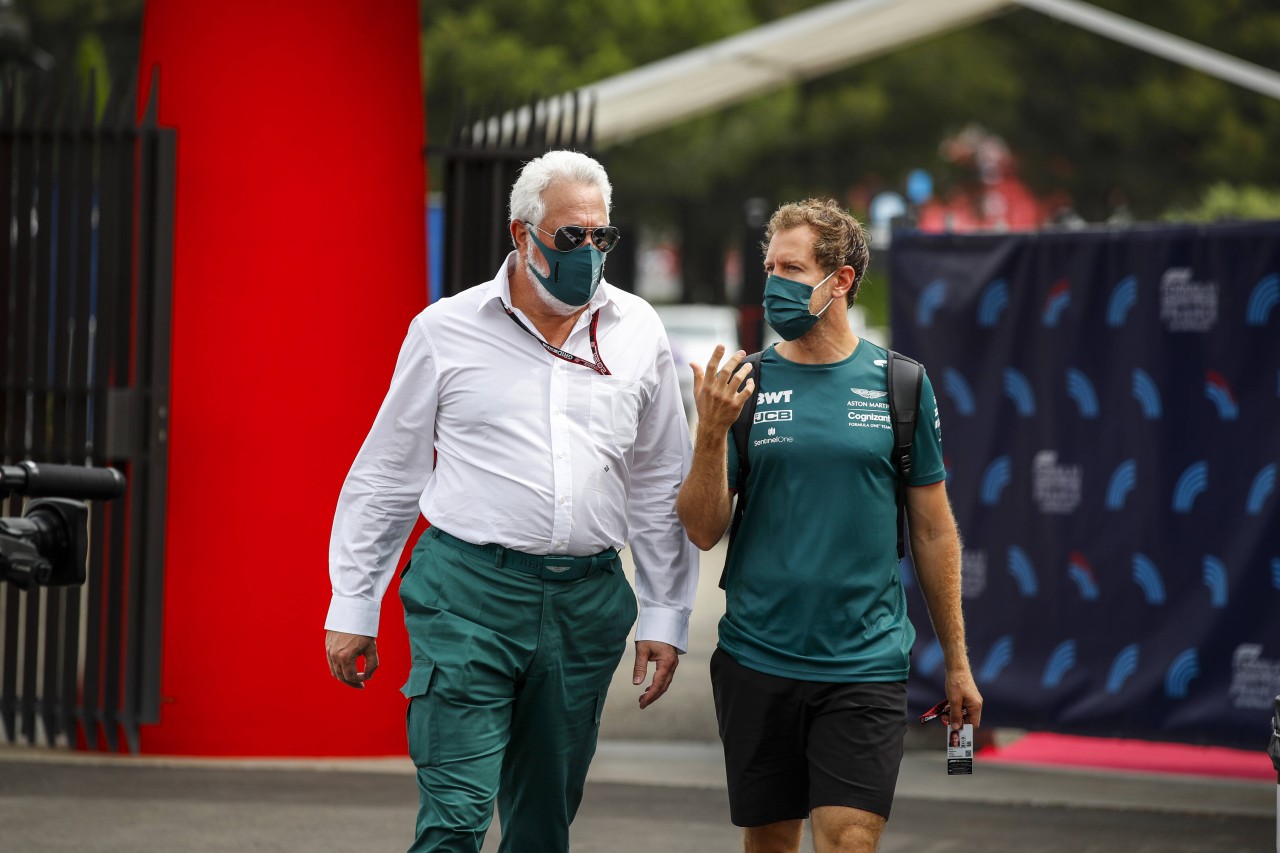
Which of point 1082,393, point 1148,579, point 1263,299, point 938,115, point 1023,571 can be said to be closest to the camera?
point 1263,299

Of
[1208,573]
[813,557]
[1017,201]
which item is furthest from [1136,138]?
[813,557]

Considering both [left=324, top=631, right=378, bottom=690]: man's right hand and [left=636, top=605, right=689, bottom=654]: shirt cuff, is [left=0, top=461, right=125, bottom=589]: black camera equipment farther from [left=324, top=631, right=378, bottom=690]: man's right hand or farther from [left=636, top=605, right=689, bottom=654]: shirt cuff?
[left=636, top=605, right=689, bottom=654]: shirt cuff

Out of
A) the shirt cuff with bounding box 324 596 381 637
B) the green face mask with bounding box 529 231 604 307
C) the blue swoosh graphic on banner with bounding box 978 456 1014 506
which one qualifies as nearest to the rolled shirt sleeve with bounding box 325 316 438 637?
the shirt cuff with bounding box 324 596 381 637

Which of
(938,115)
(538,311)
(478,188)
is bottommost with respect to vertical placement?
(538,311)

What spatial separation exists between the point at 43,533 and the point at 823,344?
1.80 meters

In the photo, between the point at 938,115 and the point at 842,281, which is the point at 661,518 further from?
the point at 938,115

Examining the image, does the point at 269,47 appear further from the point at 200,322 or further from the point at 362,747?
the point at 362,747

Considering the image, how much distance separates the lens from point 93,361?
7441 mm

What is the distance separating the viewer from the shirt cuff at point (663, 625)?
462cm

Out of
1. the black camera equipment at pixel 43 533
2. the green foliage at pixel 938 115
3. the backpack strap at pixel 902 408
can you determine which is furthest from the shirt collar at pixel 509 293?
the green foliage at pixel 938 115

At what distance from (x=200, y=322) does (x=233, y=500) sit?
0.69 meters

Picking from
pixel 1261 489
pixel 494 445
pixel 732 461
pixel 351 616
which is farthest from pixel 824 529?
pixel 1261 489

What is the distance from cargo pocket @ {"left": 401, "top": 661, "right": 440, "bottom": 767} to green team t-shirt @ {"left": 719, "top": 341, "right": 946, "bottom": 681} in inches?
28.3

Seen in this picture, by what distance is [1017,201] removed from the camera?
6906 centimetres
